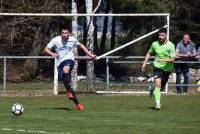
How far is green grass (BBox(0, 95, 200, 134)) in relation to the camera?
11930 mm

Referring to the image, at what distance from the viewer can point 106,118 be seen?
46.4ft

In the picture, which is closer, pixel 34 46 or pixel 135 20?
pixel 34 46

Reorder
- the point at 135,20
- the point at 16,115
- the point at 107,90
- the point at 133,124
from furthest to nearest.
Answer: the point at 135,20 < the point at 107,90 < the point at 16,115 < the point at 133,124

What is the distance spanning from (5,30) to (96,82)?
490 cm

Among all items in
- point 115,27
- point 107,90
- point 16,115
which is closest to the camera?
point 16,115

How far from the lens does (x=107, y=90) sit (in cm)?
2391

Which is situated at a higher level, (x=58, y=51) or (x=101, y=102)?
(x=58, y=51)

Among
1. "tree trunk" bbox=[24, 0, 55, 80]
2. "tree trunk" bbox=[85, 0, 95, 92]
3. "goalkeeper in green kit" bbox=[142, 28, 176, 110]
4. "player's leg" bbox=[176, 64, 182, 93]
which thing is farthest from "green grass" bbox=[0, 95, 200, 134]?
"tree trunk" bbox=[24, 0, 55, 80]

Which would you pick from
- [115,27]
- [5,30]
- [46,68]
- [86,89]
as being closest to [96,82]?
[86,89]

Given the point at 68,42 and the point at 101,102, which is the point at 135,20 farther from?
the point at 68,42

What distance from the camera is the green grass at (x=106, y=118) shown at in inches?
470

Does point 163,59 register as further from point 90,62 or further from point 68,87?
point 90,62

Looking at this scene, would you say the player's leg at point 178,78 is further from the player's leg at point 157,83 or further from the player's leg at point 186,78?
the player's leg at point 157,83

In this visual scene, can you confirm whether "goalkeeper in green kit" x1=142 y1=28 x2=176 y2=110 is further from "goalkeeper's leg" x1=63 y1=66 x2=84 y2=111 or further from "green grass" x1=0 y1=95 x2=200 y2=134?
"goalkeeper's leg" x1=63 y1=66 x2=84 y2=111
